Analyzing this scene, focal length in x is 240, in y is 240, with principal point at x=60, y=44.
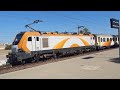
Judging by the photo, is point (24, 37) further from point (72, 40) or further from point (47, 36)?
point (72, 40)

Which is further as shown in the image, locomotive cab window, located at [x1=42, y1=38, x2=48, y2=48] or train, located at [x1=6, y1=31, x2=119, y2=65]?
locomotive cab window, located at [x1=42, y1=38, x2=48, y2=48]

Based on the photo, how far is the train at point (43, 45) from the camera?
23766mm

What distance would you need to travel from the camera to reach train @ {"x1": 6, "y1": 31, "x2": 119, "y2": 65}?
78.0ft

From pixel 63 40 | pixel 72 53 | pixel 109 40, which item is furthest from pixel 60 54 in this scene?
pixel 109 40

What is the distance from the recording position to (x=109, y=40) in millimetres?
51156

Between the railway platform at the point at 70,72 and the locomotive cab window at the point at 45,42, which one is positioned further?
the locomotive cab window at the point at 45,42

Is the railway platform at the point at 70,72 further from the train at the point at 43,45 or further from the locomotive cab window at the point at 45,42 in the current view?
the locomotive cab window at the point at 45,42

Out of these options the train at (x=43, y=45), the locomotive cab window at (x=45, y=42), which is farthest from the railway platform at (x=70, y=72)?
the locomotive cab window at (x=45, y=42)

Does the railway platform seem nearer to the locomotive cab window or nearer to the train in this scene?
the train

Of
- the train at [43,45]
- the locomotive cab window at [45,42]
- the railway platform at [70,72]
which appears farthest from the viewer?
the locomotive cab window at [45,42]

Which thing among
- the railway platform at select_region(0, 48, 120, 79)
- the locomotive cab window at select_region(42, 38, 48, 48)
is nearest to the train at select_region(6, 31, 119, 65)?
the locomotive cab window at select_region(42, 38, 48, 48)

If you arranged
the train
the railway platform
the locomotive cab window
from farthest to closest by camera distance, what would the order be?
the locomotive cab window < the train < the railway platform
